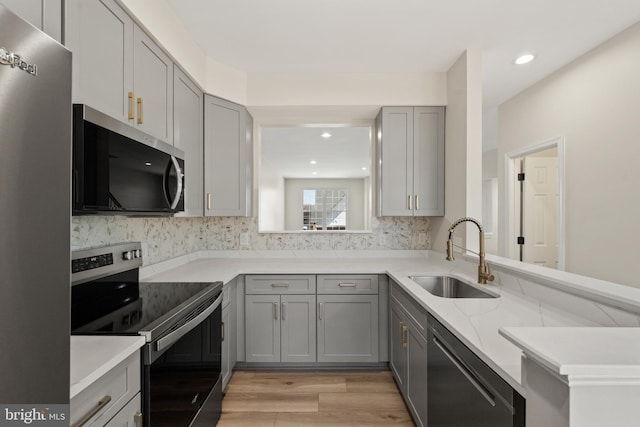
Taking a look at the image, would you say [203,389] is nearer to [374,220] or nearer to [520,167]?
[374,220]

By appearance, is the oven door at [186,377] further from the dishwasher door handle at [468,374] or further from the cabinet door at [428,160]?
the cabinet door at [428,160]

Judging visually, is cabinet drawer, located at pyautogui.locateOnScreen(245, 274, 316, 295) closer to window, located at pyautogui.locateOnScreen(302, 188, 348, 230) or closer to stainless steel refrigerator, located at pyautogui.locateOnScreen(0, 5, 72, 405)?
window, located at pyautogui.locateOnScreen(302, 188, 348, 230)

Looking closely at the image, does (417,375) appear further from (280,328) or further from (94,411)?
(94,411)

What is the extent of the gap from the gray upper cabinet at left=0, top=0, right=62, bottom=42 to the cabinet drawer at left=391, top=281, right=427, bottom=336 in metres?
1.92

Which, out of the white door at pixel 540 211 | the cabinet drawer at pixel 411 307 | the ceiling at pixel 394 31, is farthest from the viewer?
the white door at pixel 540 211

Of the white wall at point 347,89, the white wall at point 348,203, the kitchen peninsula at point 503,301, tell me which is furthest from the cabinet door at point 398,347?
the white wall at point 347,89

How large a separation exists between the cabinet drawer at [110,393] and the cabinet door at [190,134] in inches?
46.0

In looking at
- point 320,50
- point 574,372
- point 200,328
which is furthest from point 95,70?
point 574,372

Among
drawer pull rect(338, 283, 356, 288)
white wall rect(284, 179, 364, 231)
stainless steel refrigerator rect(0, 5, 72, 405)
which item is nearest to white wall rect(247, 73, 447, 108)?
white wall rect(284, 179, 364, 231)

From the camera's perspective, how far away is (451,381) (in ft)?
4.35

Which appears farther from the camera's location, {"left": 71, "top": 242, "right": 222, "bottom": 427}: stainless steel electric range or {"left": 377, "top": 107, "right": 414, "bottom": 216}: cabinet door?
{"left": 377, "top": 107, "right": 414, "bottom": 216}: cabinet door

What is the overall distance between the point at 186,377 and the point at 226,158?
68.5 inches

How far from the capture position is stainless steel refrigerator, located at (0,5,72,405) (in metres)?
0.53

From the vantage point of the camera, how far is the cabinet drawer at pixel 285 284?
2498 mm
